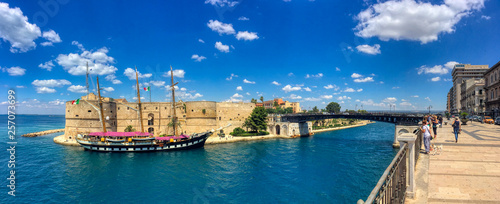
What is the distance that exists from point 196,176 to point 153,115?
32.0m

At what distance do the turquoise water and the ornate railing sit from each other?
13.8 m

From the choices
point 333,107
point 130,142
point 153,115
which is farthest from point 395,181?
point 333,107

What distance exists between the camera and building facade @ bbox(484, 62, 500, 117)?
4028 cm

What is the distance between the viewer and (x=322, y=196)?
61.6ft

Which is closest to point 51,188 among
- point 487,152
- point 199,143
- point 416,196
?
point 199,143

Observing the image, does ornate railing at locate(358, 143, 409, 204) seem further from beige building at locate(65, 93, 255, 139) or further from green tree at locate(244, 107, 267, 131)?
beige building at locate(65, 93, 255, 139)

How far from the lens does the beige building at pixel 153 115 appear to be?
45.4 metres

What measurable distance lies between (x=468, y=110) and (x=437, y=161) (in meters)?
73.6

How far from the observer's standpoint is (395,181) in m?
4.89

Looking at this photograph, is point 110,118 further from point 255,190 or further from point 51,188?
point 255,190

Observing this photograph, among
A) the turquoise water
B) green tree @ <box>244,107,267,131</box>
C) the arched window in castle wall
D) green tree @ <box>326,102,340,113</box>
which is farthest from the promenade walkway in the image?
green tree @ <box>326,102,340,113</box>

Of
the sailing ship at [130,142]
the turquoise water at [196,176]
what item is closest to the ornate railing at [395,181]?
the turquoise water at [196,176]

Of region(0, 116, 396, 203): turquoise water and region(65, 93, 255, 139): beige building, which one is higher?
region(65, 93, 255, 139): beige building

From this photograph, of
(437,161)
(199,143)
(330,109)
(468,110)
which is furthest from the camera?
(330,109)
